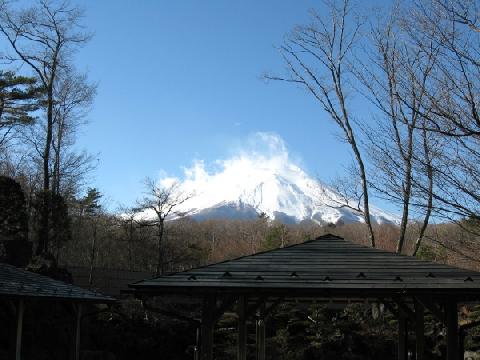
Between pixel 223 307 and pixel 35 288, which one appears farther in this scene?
pixel 35 288

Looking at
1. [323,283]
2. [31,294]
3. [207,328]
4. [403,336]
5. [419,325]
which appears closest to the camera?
[323,283]

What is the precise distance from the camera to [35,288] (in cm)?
1204

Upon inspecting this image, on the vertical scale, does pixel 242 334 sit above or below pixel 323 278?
below

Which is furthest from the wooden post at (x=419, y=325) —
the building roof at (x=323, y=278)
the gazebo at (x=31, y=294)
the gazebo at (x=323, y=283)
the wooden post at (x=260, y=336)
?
the gazebo at (x=31, y=294)

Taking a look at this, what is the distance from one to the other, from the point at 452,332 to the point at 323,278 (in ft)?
6.89

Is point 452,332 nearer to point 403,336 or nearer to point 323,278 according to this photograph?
point 323,278

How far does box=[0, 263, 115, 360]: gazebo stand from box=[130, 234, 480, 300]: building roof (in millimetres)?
4336

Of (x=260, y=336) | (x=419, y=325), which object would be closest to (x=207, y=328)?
(x=419, y=325)

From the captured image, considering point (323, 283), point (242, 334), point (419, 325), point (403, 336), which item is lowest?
point (403, 336)

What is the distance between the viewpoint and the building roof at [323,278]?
7973 mm

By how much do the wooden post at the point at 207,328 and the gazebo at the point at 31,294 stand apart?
4773 millimetres

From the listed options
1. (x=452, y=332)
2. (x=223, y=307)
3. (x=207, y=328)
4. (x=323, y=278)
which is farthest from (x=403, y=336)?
(x=207, y=328)

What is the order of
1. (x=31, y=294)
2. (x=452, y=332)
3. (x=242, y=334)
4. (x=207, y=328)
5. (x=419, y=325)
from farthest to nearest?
(x=31, y=294) < (x=242, y=334) < (x=419, y=325) < (x=452, y=332) < (x=207, y=328)

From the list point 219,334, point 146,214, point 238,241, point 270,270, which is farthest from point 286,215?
point 270,270
